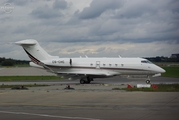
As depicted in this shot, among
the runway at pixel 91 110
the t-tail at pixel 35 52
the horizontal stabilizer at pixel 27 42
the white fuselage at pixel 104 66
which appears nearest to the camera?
the runway at pixel 91 110

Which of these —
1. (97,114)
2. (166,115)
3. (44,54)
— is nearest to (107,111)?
(97,114)

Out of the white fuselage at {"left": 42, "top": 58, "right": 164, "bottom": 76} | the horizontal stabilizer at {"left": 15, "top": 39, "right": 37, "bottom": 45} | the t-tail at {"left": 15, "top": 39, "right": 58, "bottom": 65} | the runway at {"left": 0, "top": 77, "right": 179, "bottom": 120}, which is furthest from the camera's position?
the t-tail at {"left": 15, "top": 39, "right": 58, "bottom": 65}

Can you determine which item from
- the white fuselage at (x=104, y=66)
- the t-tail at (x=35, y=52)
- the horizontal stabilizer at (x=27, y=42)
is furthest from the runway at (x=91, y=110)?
the t-tail at (x=35, y=52)

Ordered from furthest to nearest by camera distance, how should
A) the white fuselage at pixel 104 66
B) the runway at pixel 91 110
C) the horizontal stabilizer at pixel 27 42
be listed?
the horizontal stabilizer at pixel 27 42 < the white fuselage at pixel 104 66 < the runway at pixel 91 110

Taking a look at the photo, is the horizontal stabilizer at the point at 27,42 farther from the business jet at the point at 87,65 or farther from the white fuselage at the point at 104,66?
the white fuselage at the point at 104,66

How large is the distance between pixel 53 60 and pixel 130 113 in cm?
2843

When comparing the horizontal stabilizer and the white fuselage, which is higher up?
the horizontal stabilizer

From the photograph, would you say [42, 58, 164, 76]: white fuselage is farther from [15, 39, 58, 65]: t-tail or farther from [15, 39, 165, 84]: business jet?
[15, 39, 58, 65]: t-tail

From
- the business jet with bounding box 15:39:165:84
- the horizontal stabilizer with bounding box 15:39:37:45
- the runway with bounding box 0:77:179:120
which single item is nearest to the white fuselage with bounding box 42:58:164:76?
the business jet with bounding box 15:39:165:84

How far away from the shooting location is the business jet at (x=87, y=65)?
A: 1625 inches

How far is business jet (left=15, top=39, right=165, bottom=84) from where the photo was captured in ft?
135

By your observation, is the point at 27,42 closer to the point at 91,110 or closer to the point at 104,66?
the point at 104,66

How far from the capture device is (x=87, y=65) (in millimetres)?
42750

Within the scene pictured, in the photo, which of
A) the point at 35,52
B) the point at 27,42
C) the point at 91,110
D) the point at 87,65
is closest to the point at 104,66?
the point at 87,65
